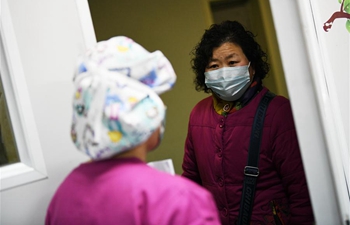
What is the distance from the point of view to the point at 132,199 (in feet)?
1.94

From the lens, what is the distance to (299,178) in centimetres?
123

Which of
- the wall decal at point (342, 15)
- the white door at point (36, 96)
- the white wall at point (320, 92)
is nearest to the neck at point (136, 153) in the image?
the white door at point (36, 96)

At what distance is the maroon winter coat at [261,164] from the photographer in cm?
123

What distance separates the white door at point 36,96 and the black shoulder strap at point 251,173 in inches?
23.8

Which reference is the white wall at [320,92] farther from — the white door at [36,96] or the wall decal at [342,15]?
the white door at [36,96]

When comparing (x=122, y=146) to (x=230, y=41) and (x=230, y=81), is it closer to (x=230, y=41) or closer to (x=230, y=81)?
(x=230, y=81)

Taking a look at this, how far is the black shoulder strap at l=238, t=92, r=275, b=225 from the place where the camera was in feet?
4.18

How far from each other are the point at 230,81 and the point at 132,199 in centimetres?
82

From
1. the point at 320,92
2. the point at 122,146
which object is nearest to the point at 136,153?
the point at 122,146

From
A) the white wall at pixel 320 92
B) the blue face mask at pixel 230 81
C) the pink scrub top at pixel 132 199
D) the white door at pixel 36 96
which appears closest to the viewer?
the pink scrub top at pixel 132 199

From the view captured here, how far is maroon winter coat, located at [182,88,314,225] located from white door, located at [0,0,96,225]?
58 cm

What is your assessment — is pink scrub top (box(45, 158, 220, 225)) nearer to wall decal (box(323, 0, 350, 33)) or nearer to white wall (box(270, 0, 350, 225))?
white wall (box(270, 0, 350, 225))

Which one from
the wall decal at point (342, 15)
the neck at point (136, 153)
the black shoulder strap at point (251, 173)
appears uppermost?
the wall decal at point (342, 15)

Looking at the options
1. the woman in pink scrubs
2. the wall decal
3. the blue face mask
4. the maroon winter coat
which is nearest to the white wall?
the wall decal
